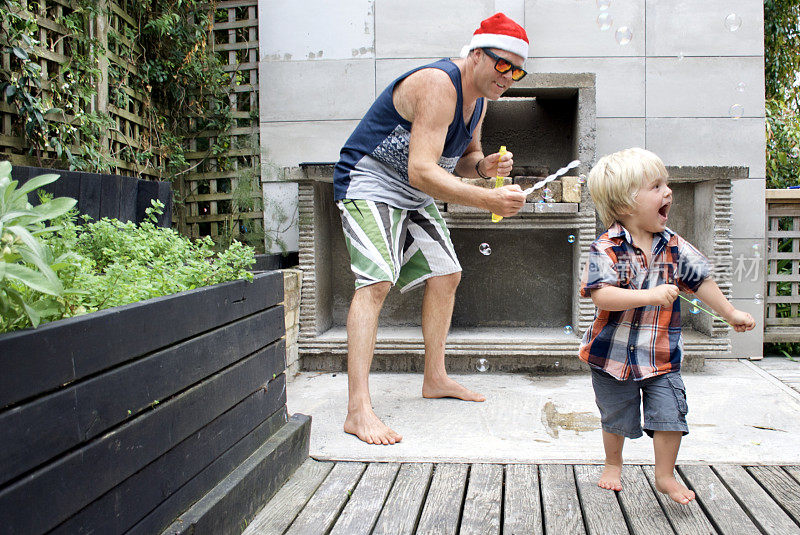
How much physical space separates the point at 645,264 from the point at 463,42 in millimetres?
2480

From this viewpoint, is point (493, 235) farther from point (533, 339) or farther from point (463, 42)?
point (463, 42)

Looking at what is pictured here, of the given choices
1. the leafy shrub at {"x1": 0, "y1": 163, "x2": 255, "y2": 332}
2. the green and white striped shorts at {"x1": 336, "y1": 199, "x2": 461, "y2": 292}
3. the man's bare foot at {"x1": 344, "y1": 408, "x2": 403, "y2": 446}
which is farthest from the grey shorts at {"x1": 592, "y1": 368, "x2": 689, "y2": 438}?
the leafy shrub at {"x1": 0, "y1": 163, "x2": 255, "y2": 332}

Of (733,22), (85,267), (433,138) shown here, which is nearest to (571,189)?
(433,138)

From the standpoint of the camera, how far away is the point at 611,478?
1827mm

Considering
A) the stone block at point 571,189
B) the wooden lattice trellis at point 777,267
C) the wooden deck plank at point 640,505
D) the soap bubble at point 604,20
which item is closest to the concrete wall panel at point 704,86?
the soap bubble at point 604,20

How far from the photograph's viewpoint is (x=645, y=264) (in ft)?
5.92

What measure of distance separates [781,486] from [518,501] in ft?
2.58

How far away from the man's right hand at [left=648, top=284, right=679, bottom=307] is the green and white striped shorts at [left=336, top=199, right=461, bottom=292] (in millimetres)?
1128

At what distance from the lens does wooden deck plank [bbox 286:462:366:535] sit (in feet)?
5.26

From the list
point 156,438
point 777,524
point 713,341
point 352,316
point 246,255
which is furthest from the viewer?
point 713,341

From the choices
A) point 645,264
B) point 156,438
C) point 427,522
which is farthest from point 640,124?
point 156,438

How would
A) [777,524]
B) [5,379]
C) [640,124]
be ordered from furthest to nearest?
[640,124] → [777,524] → [5,379]

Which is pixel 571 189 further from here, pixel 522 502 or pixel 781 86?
pixel 781 86

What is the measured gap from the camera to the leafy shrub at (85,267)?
37.2 inches
